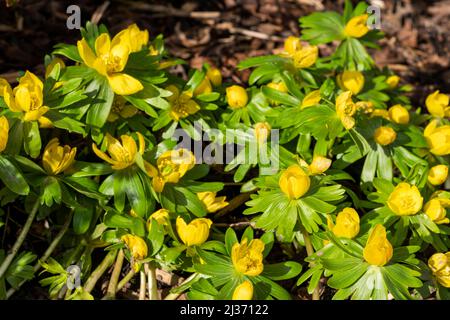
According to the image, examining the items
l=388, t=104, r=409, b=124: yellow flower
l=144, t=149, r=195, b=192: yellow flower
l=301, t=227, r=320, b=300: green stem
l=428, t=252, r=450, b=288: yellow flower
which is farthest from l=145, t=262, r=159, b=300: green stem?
l=388, t=104, r=409, b=124: yellow flower

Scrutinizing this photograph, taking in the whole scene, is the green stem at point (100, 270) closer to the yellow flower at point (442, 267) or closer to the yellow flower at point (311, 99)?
the yellow flower at point (311, 99)

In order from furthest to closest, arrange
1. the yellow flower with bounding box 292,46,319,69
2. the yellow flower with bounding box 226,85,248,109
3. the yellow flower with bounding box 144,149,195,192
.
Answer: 1. the yellow flower with bounding box 292,46,319,69
2. the yellow flower with bounding box 226,85,248,109
3. the yellow flower with bounding box 144,149,195,192

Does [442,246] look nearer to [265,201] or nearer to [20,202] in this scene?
[265,201]

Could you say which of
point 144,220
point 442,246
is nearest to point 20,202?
point 144,220

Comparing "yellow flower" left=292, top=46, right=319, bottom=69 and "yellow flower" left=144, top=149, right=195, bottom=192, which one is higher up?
"yellow flower" left=292, top=46, right=319, bottom=69

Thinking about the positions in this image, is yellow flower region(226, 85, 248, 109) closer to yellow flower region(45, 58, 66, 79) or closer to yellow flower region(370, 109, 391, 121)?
yellow flower region(370, 109, 391, 121)

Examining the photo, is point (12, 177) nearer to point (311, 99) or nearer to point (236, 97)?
point (236, 97)
